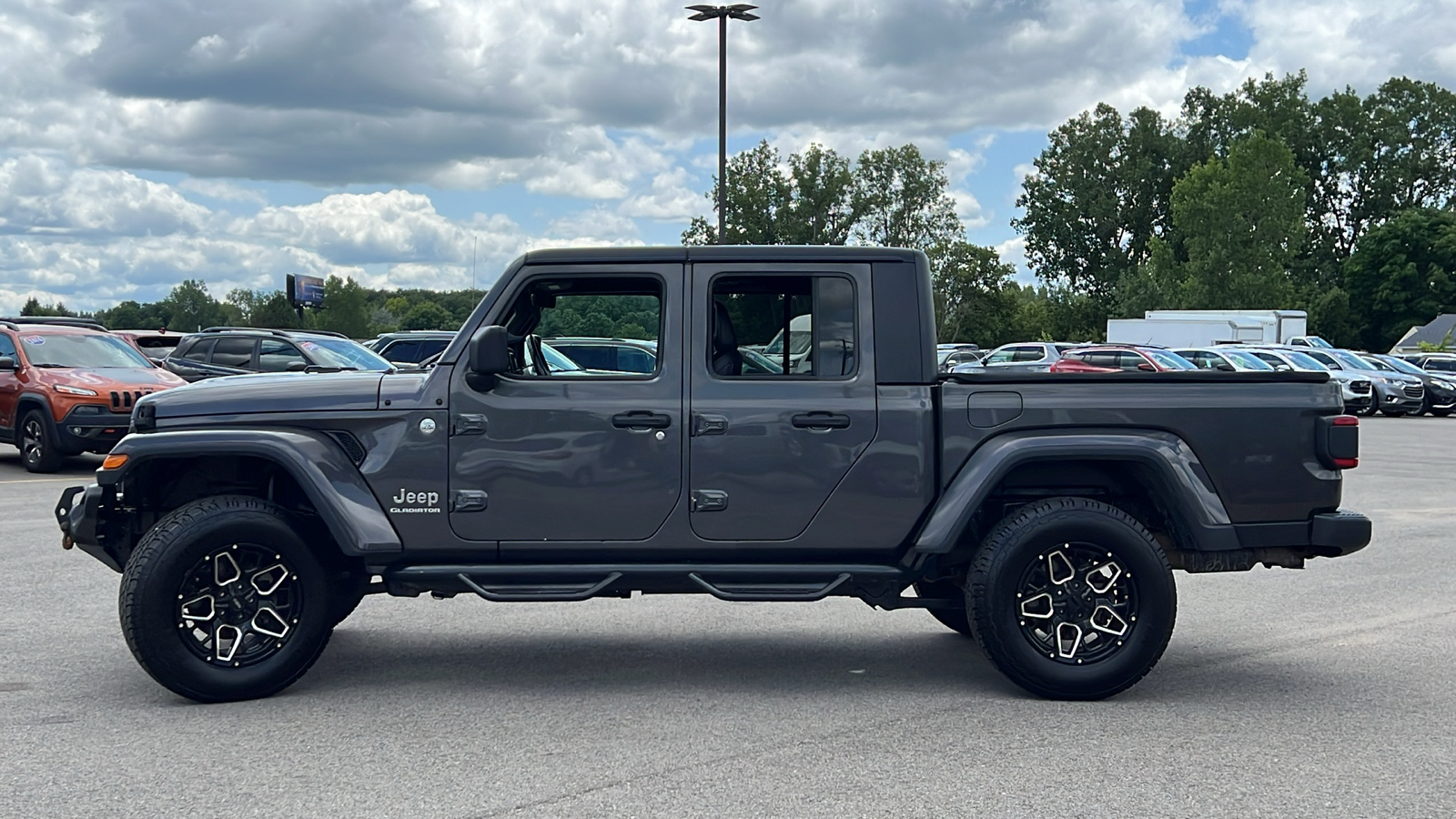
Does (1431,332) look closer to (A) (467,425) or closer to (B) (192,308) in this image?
(A) (467,425)

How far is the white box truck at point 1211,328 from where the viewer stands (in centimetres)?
5122

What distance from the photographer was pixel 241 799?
4551mm

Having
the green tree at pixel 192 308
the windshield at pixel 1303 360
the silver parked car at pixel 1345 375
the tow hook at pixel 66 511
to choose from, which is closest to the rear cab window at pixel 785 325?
the tow hook at pixel 66 511

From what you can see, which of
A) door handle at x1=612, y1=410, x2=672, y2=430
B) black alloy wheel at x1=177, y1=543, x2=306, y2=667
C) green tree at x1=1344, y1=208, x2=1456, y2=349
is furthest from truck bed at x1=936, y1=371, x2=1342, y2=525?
green tree at x1=1344, y1=208, x2=1456, y2=349

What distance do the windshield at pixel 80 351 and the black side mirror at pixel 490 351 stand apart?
42.9 ft

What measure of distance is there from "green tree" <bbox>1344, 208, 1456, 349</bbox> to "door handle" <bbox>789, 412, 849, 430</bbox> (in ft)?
272

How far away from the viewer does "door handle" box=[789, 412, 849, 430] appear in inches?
236

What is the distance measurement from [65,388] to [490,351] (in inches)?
489

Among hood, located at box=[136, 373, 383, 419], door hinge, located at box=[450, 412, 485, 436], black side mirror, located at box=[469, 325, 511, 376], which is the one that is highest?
black side mirror, located at box=[469, 325, 511, 376]

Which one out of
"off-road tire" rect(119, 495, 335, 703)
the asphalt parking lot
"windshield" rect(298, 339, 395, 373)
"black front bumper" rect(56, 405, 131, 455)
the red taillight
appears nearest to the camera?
the asphalt parking lot

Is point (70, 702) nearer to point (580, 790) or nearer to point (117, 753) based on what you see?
point (117, 753)

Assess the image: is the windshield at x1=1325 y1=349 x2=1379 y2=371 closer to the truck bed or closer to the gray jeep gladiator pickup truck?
the truck bed

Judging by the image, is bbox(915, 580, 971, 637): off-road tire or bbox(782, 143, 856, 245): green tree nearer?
bbox(915, 580, 971, 637): off-road tire

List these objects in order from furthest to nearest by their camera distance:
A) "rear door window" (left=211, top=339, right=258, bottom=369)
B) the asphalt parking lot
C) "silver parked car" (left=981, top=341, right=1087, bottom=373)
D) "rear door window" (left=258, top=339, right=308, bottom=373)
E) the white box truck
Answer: the white box truck → "silver parked car" (left=981, top=341, right=1087, bottom=373) → "rear door window" (left=211, top=339, right=258, bottom=369) → "rear door window" (left=258, top=339, right=308, bottom=373) → the asphalt parking lot
